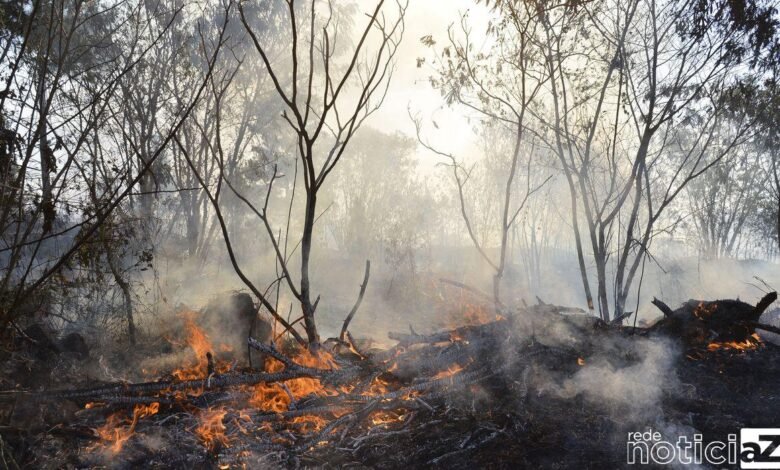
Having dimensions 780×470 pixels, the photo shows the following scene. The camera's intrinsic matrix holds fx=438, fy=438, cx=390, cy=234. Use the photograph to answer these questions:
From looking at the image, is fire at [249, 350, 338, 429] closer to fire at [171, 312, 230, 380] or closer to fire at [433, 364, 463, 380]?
fire at [171, 312, 230, 380]

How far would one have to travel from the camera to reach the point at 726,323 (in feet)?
14.4

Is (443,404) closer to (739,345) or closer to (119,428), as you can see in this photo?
(119,428)

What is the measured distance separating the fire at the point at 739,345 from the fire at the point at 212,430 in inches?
175

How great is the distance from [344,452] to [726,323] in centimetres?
393

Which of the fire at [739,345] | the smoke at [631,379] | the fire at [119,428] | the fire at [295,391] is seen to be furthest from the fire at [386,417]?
the fire at [739,345]

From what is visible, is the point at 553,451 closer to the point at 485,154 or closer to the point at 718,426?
the point at 718,426

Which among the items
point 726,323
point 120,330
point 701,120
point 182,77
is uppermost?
point 182,77

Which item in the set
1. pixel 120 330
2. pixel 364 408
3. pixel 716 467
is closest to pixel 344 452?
pixel 364 408

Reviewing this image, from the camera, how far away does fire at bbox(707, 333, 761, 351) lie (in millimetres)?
4184
